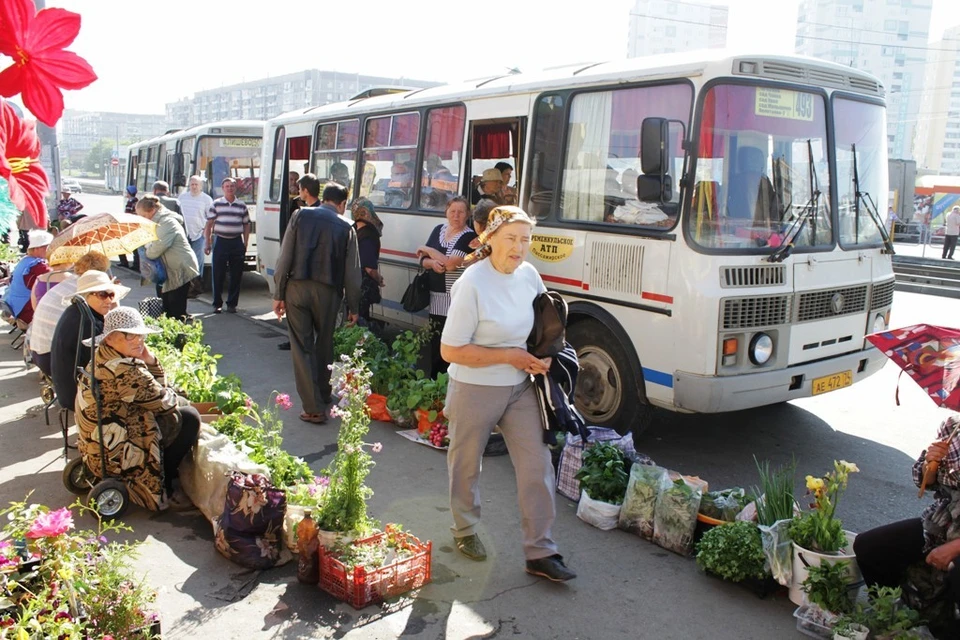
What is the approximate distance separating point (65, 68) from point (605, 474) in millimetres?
4568

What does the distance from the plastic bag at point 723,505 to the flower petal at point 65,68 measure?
4.47m

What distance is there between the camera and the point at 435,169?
8.98 metres

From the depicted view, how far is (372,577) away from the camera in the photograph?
408 centimetres

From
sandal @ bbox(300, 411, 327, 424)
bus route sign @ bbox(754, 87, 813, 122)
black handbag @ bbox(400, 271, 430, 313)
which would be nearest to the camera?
bus route sign @ bbox(754, 87, 813, 122)

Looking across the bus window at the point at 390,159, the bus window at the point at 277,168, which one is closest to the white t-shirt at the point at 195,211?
the bus window at the point at 277,168

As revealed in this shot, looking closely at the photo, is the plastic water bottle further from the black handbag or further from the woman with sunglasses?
the black handbag

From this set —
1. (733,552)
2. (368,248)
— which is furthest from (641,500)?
(368,248)

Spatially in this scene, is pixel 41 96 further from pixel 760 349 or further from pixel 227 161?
pixel 227 161

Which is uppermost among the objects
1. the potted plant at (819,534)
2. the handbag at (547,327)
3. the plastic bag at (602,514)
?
the handbag at (547,327)

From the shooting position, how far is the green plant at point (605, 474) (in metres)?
5.22

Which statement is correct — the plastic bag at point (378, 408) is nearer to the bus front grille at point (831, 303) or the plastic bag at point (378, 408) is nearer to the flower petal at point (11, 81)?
the bus front grille at point (831, 303)

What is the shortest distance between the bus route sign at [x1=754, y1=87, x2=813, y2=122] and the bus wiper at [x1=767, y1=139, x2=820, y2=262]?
25cm

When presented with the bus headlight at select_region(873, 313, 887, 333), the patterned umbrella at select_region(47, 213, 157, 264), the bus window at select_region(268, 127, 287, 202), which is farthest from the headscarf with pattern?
the bus window at select_region(268, 127, 287, 202)

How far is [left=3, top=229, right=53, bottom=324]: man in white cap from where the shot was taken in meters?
8.04
